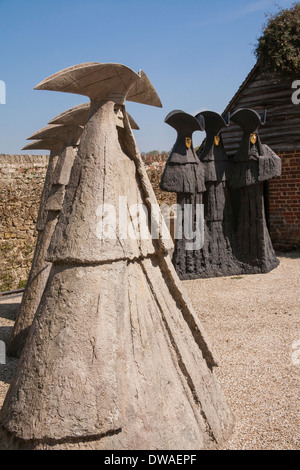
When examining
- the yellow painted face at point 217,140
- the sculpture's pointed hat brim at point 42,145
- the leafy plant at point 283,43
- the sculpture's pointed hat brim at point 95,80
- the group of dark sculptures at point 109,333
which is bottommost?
the group of dark sculptures at point 109,333

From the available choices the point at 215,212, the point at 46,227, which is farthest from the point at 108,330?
the point at 215,212

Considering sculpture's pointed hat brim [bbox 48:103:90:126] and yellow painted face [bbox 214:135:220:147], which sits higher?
yellow painted face [bbox 214:135:220:147]

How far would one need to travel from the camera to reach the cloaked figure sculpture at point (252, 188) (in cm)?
855

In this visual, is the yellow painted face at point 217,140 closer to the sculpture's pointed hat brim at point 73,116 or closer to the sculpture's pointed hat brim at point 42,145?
the sculpture's pointed hat brim at point 42,145

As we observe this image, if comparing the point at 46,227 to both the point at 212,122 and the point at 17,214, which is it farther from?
the point at 212,122

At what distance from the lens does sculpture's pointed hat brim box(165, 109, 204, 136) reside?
8016mm

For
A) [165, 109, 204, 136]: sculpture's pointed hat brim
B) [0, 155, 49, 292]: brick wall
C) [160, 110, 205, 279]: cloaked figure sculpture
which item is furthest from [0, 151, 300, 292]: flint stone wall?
[165, 109, 204, 136]: sculpture's pointed hat brim

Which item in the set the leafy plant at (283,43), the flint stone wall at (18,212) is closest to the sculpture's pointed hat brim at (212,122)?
the leafy plant at (283,43)

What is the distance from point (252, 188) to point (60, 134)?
4.69 m

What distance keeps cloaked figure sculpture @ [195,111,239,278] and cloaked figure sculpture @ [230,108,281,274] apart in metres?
0.22

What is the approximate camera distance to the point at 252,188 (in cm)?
875

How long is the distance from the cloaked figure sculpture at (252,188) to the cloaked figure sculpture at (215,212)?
22 centimetres

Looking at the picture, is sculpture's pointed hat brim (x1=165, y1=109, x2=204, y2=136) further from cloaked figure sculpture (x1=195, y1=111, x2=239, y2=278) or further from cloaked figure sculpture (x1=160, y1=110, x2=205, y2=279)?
cloaked figure sculpture (x1=195, y1=111, x2=239, y2=278)

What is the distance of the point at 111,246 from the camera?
8.31ft
